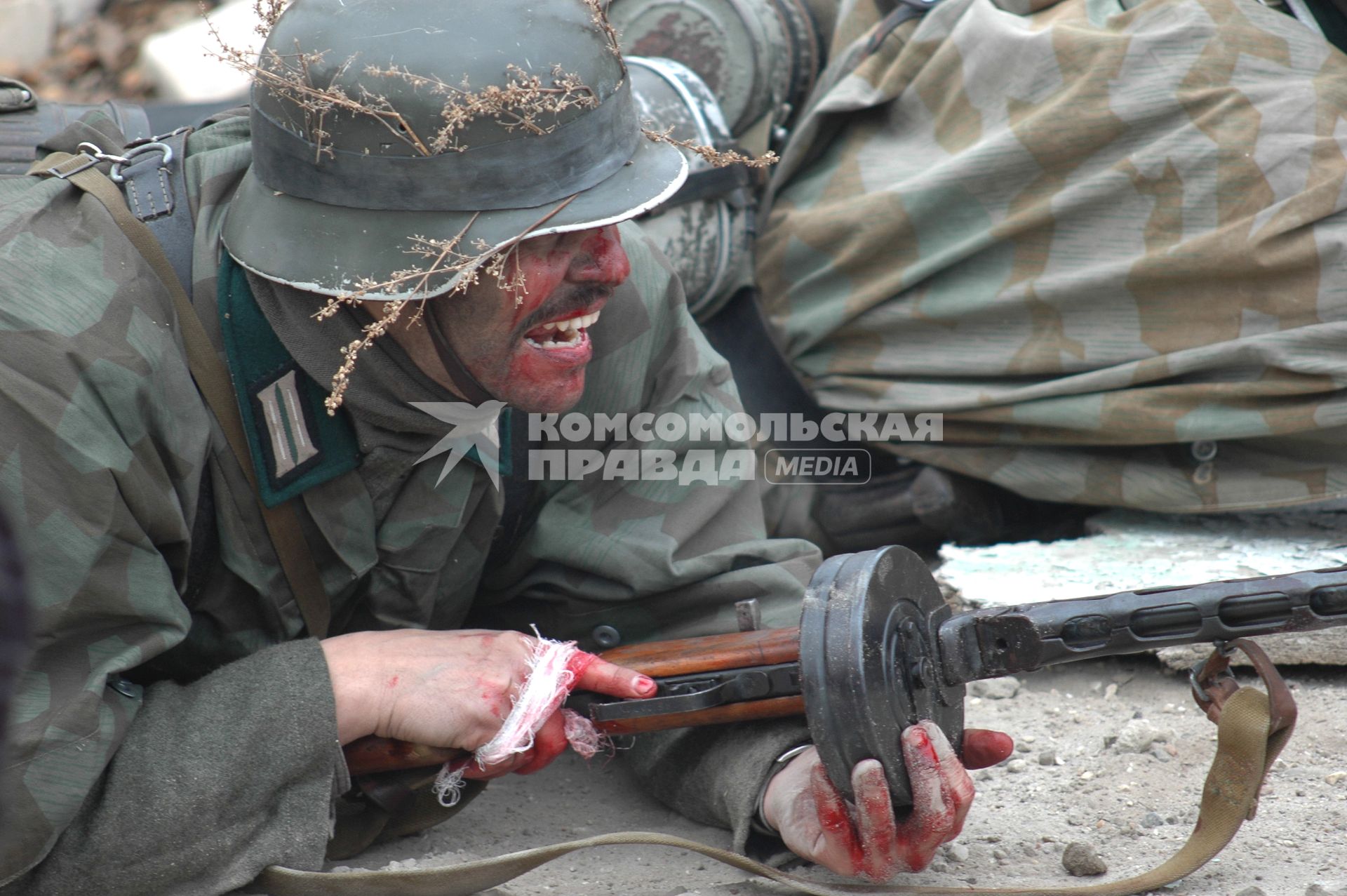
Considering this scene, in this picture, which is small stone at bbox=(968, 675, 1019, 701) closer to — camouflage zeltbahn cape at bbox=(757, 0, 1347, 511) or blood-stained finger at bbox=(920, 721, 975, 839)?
camouflage zeltbahn cape at bbox=(757, 0, 1347, 511)

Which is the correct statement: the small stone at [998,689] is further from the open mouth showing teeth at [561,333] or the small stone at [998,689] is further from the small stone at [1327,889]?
the open mouth showing teeth at [561,333]

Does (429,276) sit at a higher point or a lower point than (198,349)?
higher

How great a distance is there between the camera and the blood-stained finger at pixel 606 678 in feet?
6.81

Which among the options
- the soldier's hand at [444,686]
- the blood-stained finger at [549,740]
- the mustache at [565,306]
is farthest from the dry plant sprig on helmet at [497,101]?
the blood-stained finger at [549,740]

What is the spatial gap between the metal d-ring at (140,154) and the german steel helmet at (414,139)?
0.73ft

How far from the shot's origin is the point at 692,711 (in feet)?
6.78

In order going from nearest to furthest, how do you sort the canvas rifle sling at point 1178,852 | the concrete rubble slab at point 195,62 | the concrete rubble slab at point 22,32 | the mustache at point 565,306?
the canvas rifle sling at point 1178,852 → the mustache at point 565,306 → the concrete rubble slab at point 195,62 → the concrete rubble slab at point 22,32

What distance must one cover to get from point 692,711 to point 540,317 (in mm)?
652

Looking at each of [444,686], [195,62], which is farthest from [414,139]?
[195,62]

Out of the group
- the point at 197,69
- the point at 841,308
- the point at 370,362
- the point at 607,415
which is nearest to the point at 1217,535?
the point at 841,308

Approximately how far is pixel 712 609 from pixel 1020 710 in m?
0.73

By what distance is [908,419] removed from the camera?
3.15m

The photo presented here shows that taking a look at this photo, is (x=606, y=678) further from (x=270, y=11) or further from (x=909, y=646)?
(x=270, y=11)

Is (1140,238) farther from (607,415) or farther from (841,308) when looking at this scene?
(607,415)
